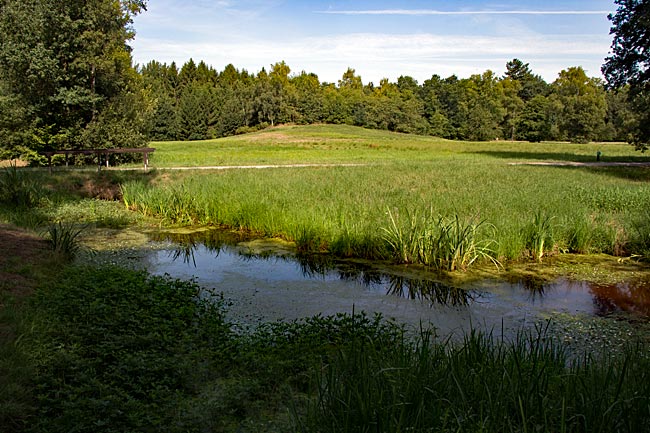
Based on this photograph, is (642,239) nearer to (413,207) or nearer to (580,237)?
(580,237)

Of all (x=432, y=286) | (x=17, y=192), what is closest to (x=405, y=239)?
(x=432, y=286)

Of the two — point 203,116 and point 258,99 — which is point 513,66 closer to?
point 258,99

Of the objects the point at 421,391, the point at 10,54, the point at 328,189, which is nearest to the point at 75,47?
the point at 10,54

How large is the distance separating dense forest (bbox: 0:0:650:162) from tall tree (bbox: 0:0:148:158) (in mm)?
49

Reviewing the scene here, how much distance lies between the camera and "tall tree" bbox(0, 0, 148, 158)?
20797 millimetres

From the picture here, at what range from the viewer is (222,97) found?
2943 inches

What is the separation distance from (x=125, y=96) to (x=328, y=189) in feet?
42.9

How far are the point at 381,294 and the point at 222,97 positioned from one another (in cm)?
7004

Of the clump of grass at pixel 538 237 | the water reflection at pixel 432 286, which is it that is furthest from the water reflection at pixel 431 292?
the clump of grass at pixel 538 237

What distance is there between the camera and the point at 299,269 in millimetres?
10344

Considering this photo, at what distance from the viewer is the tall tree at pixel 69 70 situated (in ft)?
68.2

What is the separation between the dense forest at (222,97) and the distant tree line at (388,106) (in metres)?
0.19

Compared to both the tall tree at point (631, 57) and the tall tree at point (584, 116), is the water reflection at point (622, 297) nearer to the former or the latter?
the tall tree at point (631, 57)

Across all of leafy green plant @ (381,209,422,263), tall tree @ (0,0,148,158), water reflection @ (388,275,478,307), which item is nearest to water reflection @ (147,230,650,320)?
water reflection @ (388,275,478,307)
